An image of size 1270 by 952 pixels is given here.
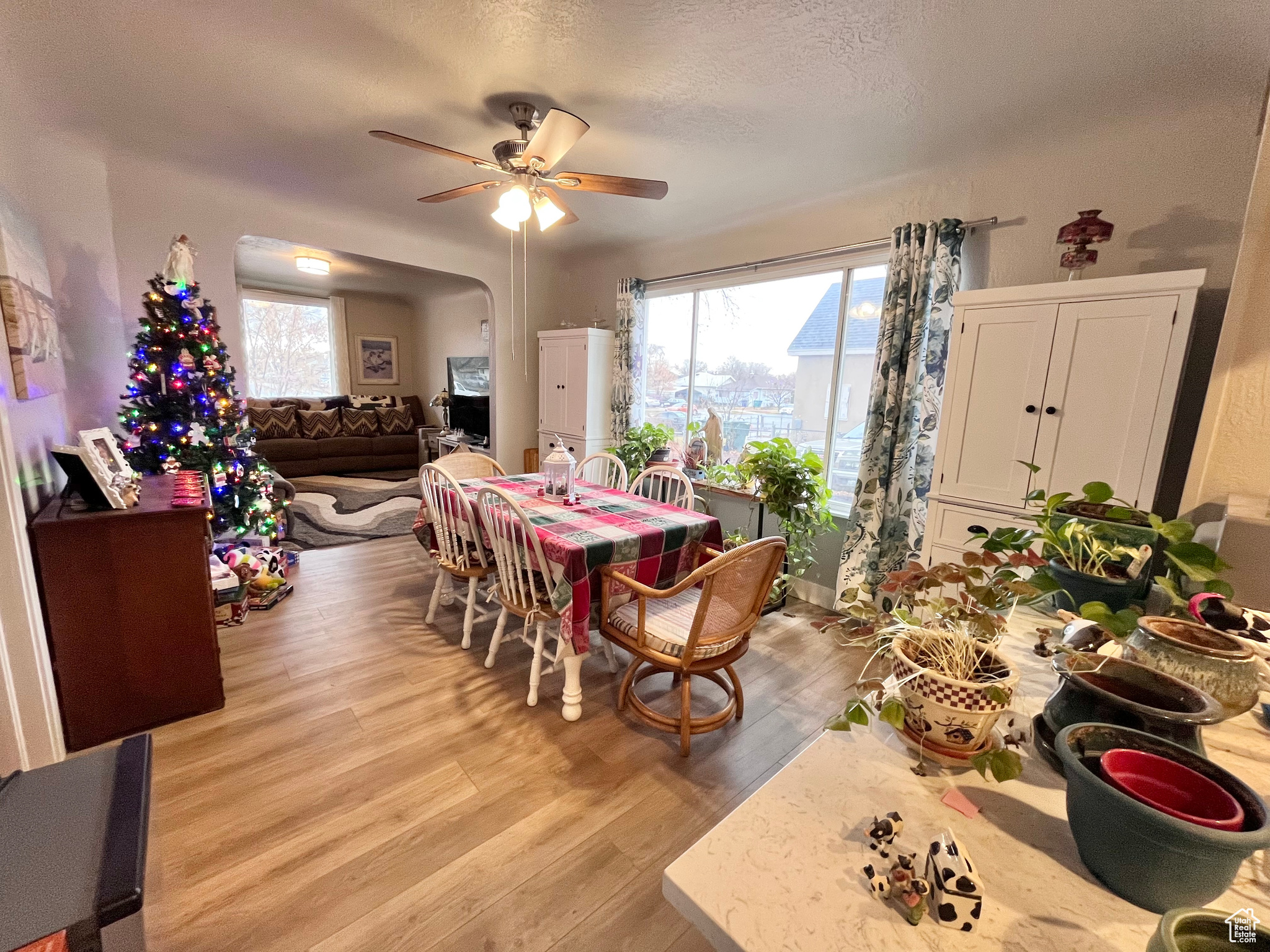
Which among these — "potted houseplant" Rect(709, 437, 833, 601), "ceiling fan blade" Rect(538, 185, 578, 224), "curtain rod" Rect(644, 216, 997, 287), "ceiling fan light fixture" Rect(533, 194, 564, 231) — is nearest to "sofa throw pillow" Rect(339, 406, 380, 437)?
"curtain rod" Rect(644, 216, 997, 287)

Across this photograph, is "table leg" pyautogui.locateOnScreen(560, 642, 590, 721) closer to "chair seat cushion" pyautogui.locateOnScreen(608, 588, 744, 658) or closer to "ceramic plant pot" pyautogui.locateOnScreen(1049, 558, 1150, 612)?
"chair seat cushion" pyautogui.locateOnScreen(608, 588, 744, 658)

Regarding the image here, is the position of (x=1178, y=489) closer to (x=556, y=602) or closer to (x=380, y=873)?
(x=556, y=602)

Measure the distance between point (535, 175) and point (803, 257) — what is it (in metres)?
1.85

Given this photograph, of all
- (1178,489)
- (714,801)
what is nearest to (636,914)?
(714,801)

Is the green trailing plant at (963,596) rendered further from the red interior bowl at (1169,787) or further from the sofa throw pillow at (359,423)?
the sofa throw pillow at (359,423)

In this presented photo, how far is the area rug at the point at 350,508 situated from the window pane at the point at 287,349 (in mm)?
1578

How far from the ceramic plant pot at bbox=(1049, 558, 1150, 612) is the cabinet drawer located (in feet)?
4.15

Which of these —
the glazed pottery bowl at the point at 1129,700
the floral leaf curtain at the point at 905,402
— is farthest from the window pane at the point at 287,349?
the glazed pottery bowl at the point at 1129,700

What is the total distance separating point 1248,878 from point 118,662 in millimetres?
2956

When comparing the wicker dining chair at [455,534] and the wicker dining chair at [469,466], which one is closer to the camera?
the wicker dining chair at [455,534]

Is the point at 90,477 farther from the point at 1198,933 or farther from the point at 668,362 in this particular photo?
the point at 668,362

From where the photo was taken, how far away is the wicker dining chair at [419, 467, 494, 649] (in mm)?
2445

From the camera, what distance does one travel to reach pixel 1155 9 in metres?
1.52

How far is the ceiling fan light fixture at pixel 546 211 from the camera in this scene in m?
2.36
